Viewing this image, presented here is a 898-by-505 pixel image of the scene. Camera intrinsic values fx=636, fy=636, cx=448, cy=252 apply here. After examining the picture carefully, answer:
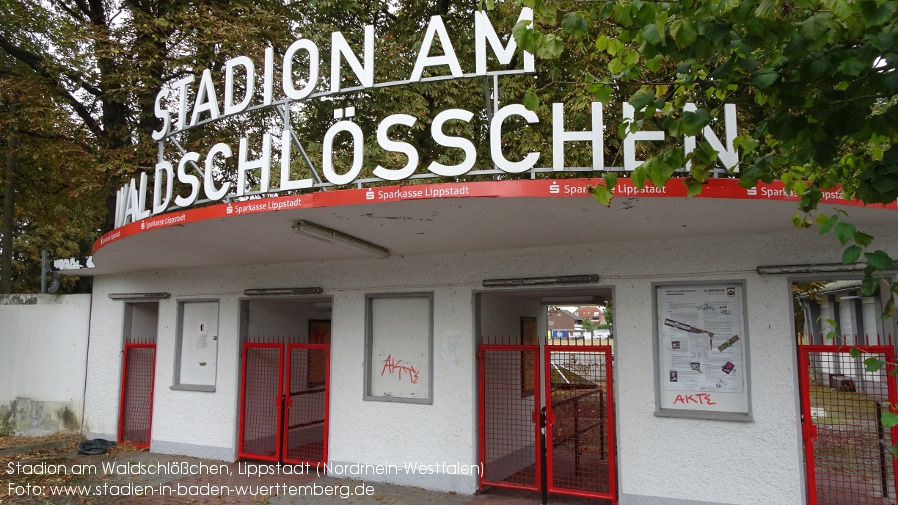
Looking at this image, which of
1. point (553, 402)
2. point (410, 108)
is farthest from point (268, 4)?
point (553, 402)

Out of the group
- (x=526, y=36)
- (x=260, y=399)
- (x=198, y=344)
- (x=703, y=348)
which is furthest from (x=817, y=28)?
(x=198, y=344)

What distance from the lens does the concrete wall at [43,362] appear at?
1104 cm

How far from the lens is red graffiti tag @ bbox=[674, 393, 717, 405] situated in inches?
255

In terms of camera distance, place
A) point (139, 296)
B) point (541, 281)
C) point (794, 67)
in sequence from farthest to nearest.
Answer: point (139, 296) → point (541, 281) → point (794, 67)

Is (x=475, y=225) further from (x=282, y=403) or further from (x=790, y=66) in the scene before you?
(x=282, y=403)

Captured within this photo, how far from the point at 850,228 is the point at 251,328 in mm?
8356

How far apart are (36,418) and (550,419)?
9.38 metres

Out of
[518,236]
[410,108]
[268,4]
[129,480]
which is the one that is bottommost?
[129,480]

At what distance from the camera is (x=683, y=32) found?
2953mm

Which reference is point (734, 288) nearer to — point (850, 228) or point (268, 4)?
point (850, 228)

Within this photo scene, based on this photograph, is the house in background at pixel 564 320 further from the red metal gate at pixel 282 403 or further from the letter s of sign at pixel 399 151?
the letter s of sign at pixel 399 151

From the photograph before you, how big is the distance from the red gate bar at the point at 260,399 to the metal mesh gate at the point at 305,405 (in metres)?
0.25

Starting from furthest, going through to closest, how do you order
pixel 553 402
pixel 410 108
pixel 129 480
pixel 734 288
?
pixel 410 108 → pixel 129 480 → pixel 553 402 → pixel 734 288

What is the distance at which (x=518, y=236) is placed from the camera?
675 centimetres
